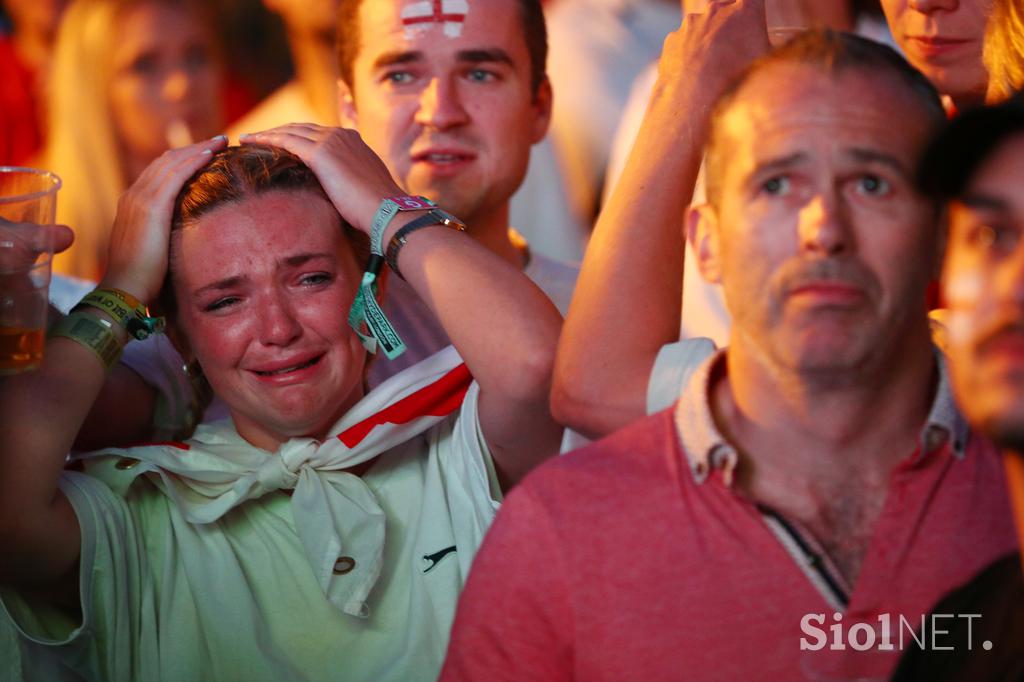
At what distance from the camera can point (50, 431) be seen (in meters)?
2.01

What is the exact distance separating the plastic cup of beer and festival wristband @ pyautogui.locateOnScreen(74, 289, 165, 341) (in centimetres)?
17

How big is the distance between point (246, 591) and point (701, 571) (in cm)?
84

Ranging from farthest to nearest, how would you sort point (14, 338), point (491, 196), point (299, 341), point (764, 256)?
point (491, 196)
point (299, 341)
point (14, 338)
point (764, 256)

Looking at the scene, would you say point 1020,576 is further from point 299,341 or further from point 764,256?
point 299,341

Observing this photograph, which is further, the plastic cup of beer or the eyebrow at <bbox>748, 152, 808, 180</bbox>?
the plastic cup of beer

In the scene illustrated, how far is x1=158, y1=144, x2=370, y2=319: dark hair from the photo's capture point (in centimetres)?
221

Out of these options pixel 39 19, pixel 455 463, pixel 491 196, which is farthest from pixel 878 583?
pixel 39 19

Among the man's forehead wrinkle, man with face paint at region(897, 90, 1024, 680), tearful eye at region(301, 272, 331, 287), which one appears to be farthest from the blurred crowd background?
man with face paint at region(897, 90, 1024, 680)

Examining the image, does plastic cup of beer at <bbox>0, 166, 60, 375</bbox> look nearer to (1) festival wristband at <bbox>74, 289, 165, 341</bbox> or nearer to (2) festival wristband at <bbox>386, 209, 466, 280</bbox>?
(1) festival wristband at <bbox>74, 289, 165, 341</bbox>

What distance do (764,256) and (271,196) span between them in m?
0.94

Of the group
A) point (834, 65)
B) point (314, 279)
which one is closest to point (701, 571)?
point (834, 65)

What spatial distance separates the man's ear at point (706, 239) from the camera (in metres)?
1.63

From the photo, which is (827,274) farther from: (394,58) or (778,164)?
(394,58)

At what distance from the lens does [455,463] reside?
7.07 ft
